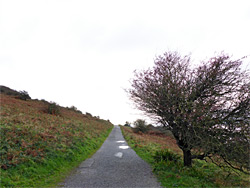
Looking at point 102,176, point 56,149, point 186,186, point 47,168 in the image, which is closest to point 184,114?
point 186,186

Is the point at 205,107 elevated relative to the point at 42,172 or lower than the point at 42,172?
elevated

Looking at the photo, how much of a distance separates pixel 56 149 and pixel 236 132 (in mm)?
9884

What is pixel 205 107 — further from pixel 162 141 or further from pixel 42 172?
pixel 162 141

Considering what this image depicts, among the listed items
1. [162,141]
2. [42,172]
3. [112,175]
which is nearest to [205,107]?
[112,175]

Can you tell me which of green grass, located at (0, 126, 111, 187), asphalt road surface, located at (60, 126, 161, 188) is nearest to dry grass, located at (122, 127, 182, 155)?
asphalt road surface, located at (60, 126, 161, 188)

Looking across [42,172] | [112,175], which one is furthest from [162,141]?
[42,172]

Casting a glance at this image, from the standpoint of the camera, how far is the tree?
667 centimetres

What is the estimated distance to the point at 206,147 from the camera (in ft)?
22.4

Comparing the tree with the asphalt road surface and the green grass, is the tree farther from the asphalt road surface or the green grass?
the green grass

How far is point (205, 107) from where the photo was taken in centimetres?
674

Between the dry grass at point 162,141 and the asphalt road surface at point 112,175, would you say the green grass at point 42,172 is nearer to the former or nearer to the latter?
the asphalt road surface at point 112,175

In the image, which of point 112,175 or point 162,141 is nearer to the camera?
point 112,175

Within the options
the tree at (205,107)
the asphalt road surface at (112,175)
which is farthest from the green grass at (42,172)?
the tree at (205,107)

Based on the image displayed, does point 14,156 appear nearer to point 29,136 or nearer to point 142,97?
point 29,136
